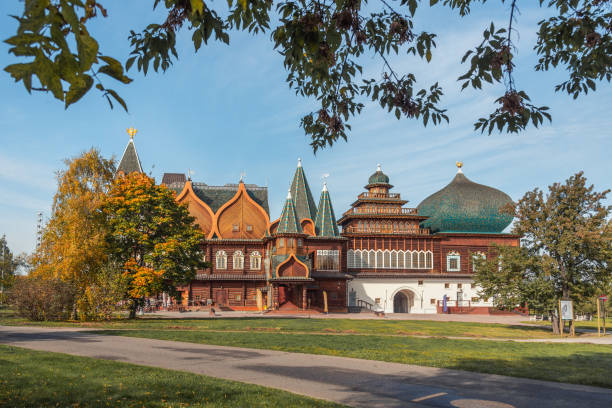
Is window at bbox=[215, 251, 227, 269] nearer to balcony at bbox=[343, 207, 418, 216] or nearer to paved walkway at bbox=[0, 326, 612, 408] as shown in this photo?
balcony at bbox=[343, 207, 418, 216]

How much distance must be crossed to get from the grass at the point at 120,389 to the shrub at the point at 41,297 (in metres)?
18.4

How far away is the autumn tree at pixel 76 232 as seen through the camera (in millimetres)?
28516

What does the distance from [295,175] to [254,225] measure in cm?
752

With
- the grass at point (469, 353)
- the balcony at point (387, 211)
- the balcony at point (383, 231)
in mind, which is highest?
the balcony at point (387, 211)

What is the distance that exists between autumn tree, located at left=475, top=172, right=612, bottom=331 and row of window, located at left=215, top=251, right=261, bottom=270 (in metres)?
29.9

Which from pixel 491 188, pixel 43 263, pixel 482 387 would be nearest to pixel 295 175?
pixel 491 188

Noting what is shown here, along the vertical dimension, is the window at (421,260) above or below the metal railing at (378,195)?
below

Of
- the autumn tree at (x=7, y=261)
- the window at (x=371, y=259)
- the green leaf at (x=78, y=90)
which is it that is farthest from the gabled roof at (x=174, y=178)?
the green leaf at (x=78, y=90)

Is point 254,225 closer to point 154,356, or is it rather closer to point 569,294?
point 569,294

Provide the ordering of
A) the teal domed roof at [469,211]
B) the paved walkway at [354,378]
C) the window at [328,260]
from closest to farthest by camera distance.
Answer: the paved walkway at [354,378] → the window at [328,260] → the teal domed roof at [469,211]

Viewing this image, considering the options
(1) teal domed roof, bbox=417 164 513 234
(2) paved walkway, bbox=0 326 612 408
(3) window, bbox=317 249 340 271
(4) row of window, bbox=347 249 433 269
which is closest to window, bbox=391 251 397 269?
(4) row of window, bbox=347 249 433 269

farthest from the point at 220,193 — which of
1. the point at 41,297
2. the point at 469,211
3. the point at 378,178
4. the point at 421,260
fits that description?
the point at 41,297

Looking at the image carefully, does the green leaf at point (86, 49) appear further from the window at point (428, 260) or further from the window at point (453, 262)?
the window at point (453, 262)

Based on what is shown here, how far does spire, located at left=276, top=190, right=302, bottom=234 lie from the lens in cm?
4753
